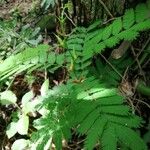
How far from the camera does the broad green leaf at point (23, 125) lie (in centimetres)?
222

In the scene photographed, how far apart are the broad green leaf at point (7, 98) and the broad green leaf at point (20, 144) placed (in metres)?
0.30

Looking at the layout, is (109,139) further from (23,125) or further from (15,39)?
(15,39)

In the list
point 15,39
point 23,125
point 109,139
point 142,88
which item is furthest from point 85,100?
point 15,39

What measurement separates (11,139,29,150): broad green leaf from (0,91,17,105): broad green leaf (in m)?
0.30

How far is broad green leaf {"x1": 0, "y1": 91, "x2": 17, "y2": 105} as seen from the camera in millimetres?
2414

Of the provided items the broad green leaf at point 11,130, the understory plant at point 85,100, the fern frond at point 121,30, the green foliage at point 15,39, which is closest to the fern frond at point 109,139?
the understory plant at point 85,100

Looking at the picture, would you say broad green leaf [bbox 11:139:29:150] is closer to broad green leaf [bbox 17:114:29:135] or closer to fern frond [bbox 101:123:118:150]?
broad green leaf [bbox 17:114:29:135]

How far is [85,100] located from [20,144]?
678mm

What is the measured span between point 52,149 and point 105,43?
74 cm

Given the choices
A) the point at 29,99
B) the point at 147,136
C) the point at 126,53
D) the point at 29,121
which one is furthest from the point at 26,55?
the point at 147,136

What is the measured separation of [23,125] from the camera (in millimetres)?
2266

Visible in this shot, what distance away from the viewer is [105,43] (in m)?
2.03

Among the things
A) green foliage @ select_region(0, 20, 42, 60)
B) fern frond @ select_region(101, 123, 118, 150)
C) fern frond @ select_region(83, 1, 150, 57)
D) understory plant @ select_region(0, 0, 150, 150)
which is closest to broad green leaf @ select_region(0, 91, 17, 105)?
understory plant @ select_region(0, 0, 150, 150)

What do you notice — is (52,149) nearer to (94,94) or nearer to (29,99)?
(29,99)
